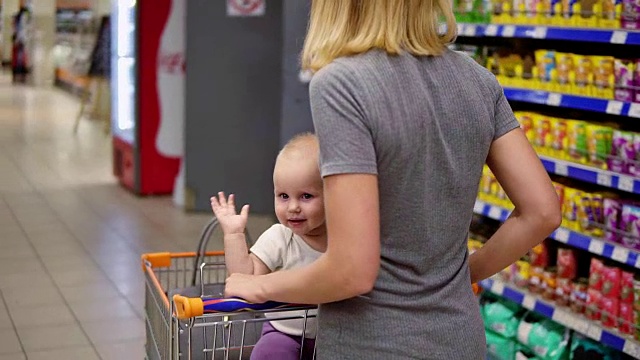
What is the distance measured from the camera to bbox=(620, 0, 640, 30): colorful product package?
3673mm

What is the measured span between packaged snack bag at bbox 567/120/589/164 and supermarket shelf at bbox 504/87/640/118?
75mm

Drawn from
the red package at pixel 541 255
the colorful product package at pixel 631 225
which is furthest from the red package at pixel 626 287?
the red package at pixel 541 255

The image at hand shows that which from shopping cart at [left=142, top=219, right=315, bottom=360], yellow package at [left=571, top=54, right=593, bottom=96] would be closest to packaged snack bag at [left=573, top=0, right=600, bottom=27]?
yellow package at [left=571, top=54, right=593, bottom=96]

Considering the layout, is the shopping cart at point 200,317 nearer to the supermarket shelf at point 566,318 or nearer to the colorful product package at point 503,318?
the supermarket shelf at point 566,318

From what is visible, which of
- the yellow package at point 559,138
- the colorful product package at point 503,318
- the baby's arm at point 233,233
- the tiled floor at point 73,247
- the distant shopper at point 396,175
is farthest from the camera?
the tiled floor at point 73,247

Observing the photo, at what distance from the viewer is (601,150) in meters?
3.93

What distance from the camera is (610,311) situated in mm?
3873

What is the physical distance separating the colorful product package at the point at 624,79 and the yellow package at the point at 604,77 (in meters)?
0.03

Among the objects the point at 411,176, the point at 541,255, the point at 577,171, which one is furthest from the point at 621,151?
the point at 411,176

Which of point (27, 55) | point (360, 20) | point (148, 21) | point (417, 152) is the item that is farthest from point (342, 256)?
point (27, 55)

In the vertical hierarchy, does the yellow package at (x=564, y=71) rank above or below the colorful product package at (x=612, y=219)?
above

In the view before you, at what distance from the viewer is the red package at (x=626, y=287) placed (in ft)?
12.5

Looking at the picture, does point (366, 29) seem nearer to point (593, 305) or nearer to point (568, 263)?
point (593, 305)

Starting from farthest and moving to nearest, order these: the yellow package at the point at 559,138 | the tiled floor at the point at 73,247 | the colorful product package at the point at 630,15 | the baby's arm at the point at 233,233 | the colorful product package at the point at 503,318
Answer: the tiled floor at the point at 73,247 → the colorful product package at the point at 503,318 → the yellow package at the point at 559,138 → the colorful product package at the point at 630,15 → the baby's arm at the point at 233,233
